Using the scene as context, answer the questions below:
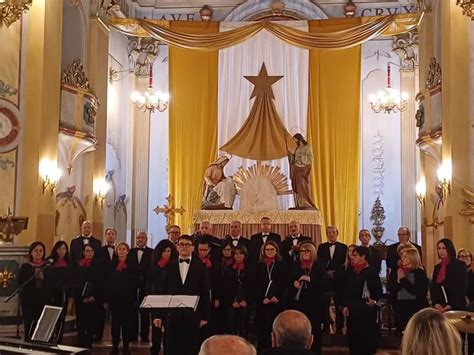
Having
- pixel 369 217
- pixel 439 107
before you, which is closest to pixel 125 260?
pixel 439 107

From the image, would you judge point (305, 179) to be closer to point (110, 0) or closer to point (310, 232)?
point (310, 232)

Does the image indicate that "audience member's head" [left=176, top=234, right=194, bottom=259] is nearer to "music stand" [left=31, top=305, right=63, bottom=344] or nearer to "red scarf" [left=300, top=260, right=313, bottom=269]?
"red scarf" [left=300, top=260, right=313, bottom=269]

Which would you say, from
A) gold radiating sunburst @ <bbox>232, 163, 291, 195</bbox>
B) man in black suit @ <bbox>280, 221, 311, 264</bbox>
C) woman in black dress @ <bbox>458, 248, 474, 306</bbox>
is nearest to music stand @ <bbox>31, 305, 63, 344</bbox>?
man in black suit @ <bbox>280, 221, 311, 264</bbox>

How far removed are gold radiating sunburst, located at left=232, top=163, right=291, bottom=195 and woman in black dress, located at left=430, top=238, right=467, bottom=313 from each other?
6.78 meters

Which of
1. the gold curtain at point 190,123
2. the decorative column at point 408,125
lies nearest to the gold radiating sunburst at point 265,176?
the gold curtain at point 190,123

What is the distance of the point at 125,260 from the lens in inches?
380

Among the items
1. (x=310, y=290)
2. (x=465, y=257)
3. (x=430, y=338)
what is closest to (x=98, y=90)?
(x=310, y=290)

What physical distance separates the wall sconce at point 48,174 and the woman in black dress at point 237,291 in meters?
3.67

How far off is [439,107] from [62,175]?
6.74m

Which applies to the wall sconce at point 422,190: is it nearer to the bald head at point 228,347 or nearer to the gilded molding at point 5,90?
the gilded molding at point 5,90

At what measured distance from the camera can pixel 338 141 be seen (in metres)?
16.4

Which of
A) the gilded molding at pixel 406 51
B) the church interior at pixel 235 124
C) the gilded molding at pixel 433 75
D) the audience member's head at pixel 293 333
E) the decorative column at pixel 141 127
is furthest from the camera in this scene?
the decorative column at pixel 141 127

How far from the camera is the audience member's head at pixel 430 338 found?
2.84m

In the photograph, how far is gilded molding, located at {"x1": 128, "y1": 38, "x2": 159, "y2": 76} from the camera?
17828 millimetres
